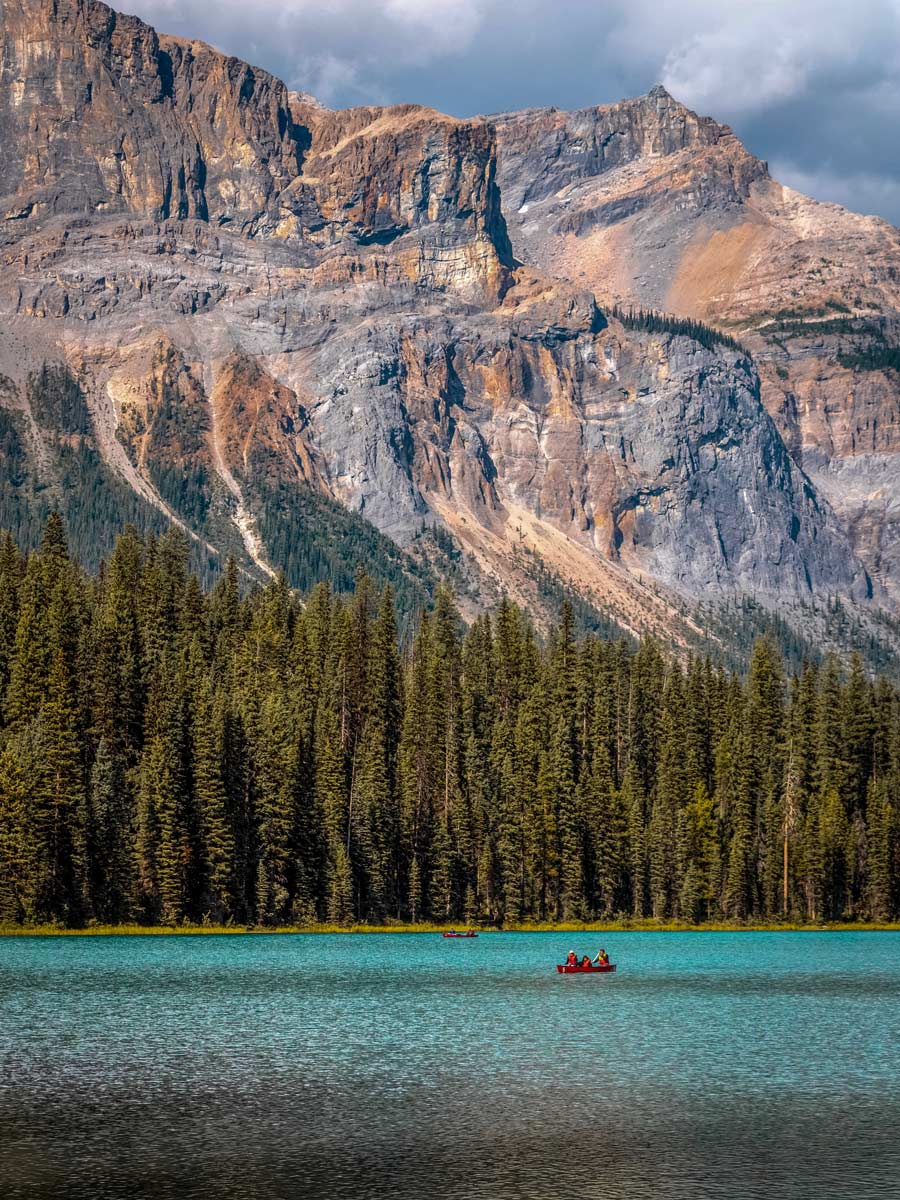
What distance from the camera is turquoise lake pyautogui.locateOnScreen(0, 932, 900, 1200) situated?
37.2m

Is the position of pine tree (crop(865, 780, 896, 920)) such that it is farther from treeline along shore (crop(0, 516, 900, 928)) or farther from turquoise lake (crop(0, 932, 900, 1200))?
turquoise lake (crop(0, 932, 900, 1200))

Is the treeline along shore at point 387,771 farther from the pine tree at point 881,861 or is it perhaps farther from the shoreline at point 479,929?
the shoreline at point 479,929

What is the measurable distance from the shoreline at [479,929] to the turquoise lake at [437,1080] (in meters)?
13.8

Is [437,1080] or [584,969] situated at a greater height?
[584,969]

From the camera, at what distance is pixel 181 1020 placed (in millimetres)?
63969

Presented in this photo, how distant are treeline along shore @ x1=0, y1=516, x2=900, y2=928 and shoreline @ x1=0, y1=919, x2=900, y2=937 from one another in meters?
1.21

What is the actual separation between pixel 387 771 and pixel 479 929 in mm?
15819

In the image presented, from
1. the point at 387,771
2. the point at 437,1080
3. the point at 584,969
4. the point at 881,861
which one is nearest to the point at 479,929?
the point at 387,771

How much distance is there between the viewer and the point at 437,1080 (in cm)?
5038

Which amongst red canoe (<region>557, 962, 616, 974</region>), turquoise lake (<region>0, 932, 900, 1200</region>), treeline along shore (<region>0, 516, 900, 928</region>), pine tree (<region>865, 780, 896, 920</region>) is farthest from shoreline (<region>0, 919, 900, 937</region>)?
red canoe (<region>557, 962, 616, 974</region>)

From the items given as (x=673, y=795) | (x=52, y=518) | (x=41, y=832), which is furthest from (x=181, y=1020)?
(x=52, y=518)

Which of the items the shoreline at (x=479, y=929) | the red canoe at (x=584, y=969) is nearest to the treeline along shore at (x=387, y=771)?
the shoreline at (x=479, y=929)

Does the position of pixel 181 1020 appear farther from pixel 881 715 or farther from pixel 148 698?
pixel 881 715

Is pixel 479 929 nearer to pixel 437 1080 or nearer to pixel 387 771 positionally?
pixel 387 771
